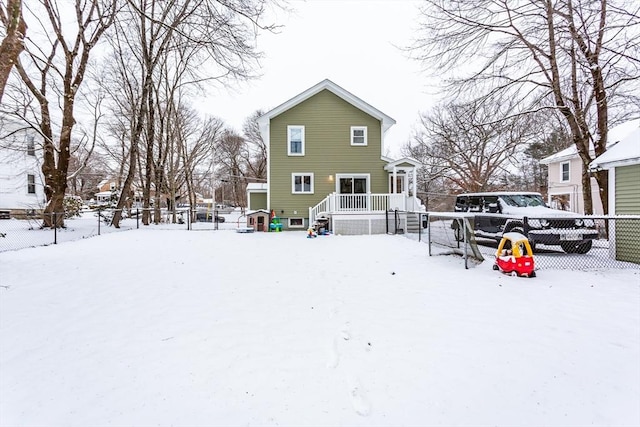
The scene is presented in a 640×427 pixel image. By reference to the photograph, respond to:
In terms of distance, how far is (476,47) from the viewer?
10.6 m

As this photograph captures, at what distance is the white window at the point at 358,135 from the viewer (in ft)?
53.5

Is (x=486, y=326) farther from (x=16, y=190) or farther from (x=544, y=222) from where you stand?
(x=16, y=190)

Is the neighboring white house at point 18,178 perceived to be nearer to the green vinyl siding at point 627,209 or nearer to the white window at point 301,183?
the white window at point 301,183

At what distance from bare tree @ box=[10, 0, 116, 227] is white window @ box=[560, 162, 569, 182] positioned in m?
27.8

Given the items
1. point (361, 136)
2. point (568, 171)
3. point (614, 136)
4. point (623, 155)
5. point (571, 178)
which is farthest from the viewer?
point (568, 171)

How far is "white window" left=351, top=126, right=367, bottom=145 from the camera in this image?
53.5 feet

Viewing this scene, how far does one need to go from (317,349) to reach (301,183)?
13.4 m

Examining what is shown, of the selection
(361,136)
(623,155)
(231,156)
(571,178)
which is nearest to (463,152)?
(571,178)

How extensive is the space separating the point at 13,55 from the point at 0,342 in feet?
17.4

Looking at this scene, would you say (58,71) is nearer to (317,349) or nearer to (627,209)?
(317,349)

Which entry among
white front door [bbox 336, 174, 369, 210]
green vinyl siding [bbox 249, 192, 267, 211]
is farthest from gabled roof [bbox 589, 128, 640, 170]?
green vinyl siding [bbox 249, 192, 267, 211]

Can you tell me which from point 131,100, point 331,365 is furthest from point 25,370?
point 131,100

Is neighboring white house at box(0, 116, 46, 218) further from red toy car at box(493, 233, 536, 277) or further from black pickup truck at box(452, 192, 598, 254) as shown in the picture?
red toy car at box(493, 233, 536, 277)

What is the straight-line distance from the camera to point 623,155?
7539mm
